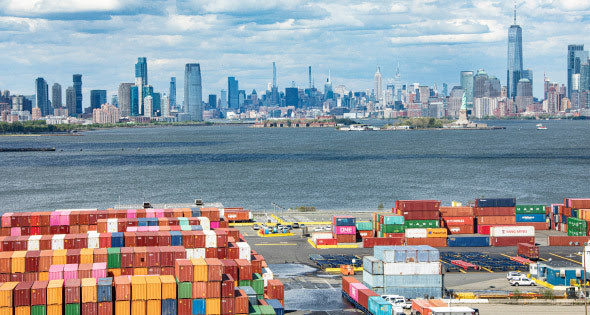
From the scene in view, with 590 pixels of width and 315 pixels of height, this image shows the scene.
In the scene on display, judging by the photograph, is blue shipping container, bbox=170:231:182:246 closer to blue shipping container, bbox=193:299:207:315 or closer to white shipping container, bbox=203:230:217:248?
white shipping container, bbox=203:230:217:248

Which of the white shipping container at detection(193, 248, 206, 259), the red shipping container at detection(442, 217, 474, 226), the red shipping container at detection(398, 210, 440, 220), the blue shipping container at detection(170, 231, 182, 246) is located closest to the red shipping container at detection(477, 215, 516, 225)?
the red shipping container at detection(442, 217, 474, 226)

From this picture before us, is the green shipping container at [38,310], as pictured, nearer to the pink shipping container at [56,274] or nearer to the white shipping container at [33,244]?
the pink shipping container at [56,274]

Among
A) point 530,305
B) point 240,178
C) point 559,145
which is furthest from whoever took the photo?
point 559,145

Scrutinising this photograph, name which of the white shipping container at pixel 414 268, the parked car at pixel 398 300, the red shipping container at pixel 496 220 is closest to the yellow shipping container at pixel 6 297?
the parked car at pixel 398 300

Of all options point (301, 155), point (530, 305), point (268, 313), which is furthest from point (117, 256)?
point (301, 155)

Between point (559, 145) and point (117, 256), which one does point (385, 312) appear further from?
point (559, 145)

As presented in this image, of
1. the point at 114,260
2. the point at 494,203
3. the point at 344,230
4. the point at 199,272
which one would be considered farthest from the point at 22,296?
the point at 494,203

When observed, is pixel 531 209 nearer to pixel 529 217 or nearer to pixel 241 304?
pixel 529 217
